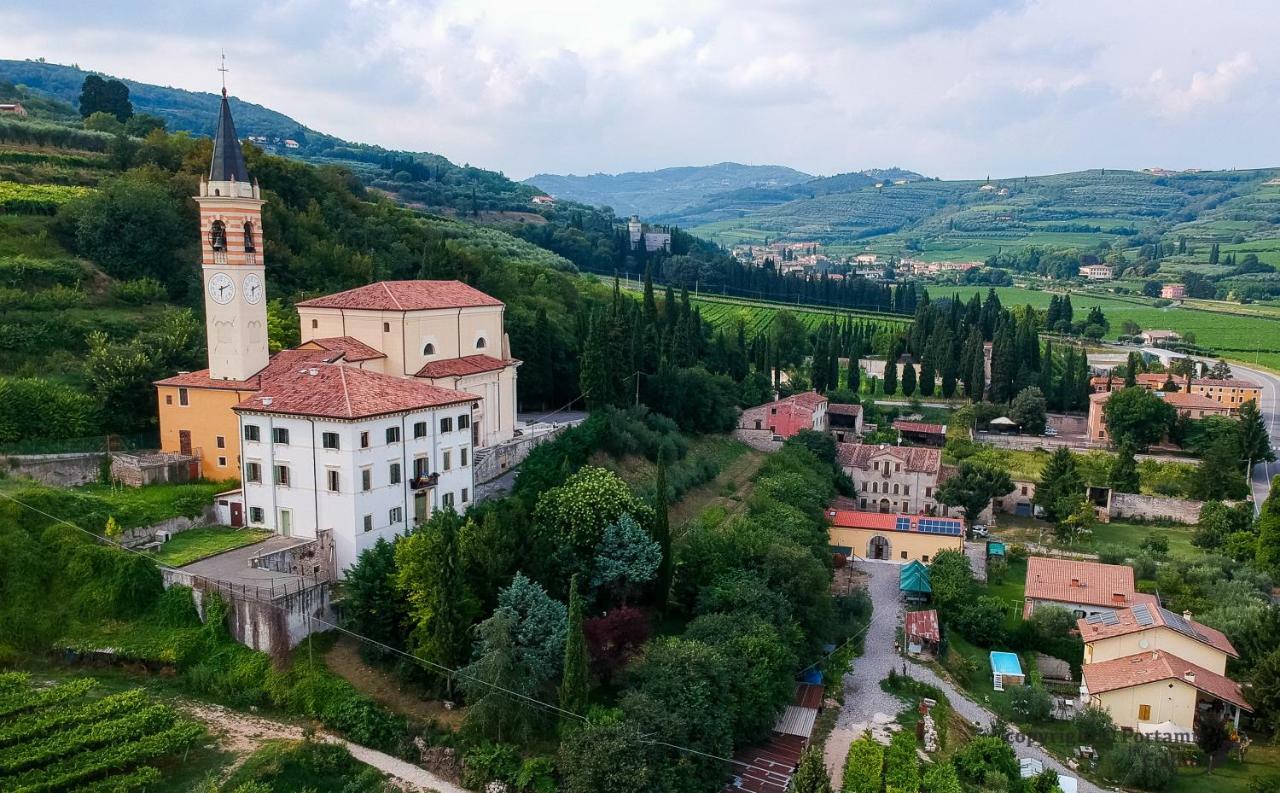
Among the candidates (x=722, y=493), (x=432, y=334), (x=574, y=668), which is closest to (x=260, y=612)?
(x=574, y=668)

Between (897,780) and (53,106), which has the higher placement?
(53,106)

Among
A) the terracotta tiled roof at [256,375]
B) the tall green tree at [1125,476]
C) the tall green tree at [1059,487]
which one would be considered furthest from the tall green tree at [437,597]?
the tall green tree at [1125,476]

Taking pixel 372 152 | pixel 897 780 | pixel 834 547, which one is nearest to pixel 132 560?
pixel 897 780

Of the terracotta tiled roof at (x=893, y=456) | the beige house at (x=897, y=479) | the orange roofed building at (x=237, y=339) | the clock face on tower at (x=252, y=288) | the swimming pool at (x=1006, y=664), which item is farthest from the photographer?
the terracotta tiled roof at (x=893, y=456)

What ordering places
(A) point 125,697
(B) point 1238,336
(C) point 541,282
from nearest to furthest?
(A) point 125,697 < (C) point 541,282 < (B) point 1238,336

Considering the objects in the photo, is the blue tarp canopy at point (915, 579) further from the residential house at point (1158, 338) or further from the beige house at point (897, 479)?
the residential house at point (1158, 338)

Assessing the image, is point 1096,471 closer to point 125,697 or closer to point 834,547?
point 834,547
